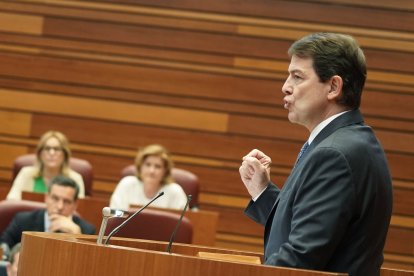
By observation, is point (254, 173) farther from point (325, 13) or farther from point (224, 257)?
point (325, 13)

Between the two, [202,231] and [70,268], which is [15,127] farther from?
[70,268]

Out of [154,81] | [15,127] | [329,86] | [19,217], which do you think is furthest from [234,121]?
[329,86]

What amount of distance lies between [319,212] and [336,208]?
0.14ft

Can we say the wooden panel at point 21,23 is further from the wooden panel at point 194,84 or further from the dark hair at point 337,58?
the dark hair at point 337,58

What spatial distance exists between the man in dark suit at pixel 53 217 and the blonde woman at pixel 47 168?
3.96 feet

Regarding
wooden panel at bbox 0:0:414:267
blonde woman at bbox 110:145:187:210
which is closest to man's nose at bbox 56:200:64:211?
blonde woman at bbox 110:145:187:210

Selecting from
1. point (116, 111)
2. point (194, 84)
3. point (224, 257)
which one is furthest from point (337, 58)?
point (116, 111)

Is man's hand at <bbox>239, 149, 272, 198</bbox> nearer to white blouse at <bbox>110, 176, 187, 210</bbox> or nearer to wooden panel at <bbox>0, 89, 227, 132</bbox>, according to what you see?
white blouse at <bbox>110, 176, 187, 210</bbox>

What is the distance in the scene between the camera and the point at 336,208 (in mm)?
2098

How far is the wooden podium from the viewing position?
200 cm

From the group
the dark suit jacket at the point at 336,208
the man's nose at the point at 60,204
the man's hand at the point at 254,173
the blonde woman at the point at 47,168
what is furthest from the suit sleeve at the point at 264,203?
the blonde woman at the point at 47,168

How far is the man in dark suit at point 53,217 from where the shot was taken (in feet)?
16.2

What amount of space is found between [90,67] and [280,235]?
588cm

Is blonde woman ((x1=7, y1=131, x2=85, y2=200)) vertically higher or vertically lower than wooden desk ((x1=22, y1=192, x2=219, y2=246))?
higher
